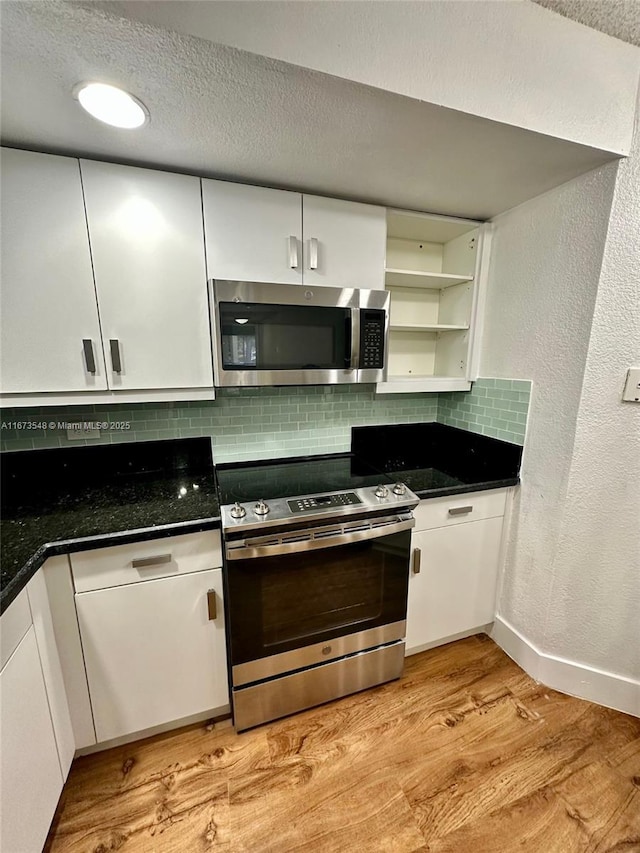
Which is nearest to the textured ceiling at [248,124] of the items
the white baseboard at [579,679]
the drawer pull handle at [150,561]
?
the drawer pull handle at [150,561]

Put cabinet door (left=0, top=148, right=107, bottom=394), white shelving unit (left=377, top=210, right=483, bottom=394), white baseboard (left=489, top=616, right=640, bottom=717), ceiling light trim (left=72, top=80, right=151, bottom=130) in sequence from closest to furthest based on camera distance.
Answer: ceiling light trim (left=72, top=80, right=151, bottom=130) < cabinet door (left=0, top=148, right=107, bottom=394) < white baseboard (left=489, top=616, right=640, bottom=717) < white shelving unit (left=377, top=210, right=483, bottom=394)

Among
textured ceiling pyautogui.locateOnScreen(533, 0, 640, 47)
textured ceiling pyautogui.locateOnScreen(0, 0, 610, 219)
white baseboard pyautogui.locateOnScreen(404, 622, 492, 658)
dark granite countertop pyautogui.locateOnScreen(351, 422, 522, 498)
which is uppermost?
textured ceiling pyautogui.locateOnScreen(533, 0, 640, 47)

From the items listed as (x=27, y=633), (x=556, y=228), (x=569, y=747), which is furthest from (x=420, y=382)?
(x=27, y=633)

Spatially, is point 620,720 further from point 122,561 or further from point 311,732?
point 122,561

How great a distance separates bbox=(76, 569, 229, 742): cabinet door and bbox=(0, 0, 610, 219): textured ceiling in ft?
4.76

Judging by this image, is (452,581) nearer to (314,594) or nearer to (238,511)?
(314,594)

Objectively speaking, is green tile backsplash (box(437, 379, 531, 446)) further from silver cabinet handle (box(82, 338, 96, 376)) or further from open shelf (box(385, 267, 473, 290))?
silver cabinet handle (box(82, 338, 96, 376))

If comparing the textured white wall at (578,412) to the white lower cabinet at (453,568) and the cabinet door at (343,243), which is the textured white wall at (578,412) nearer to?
the white lower cabinet at (453,568)

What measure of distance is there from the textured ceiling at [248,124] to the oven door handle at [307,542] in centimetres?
132

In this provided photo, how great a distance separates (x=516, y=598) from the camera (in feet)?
5.48

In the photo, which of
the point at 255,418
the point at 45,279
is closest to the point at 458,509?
the point at 255,418

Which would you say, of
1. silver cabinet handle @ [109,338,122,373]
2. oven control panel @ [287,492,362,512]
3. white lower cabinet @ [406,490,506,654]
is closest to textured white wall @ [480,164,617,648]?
white lower cabinet @ [406,490,506,654]

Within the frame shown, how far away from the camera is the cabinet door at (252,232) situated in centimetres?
130

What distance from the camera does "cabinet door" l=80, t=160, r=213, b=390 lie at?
1197 millimetres
